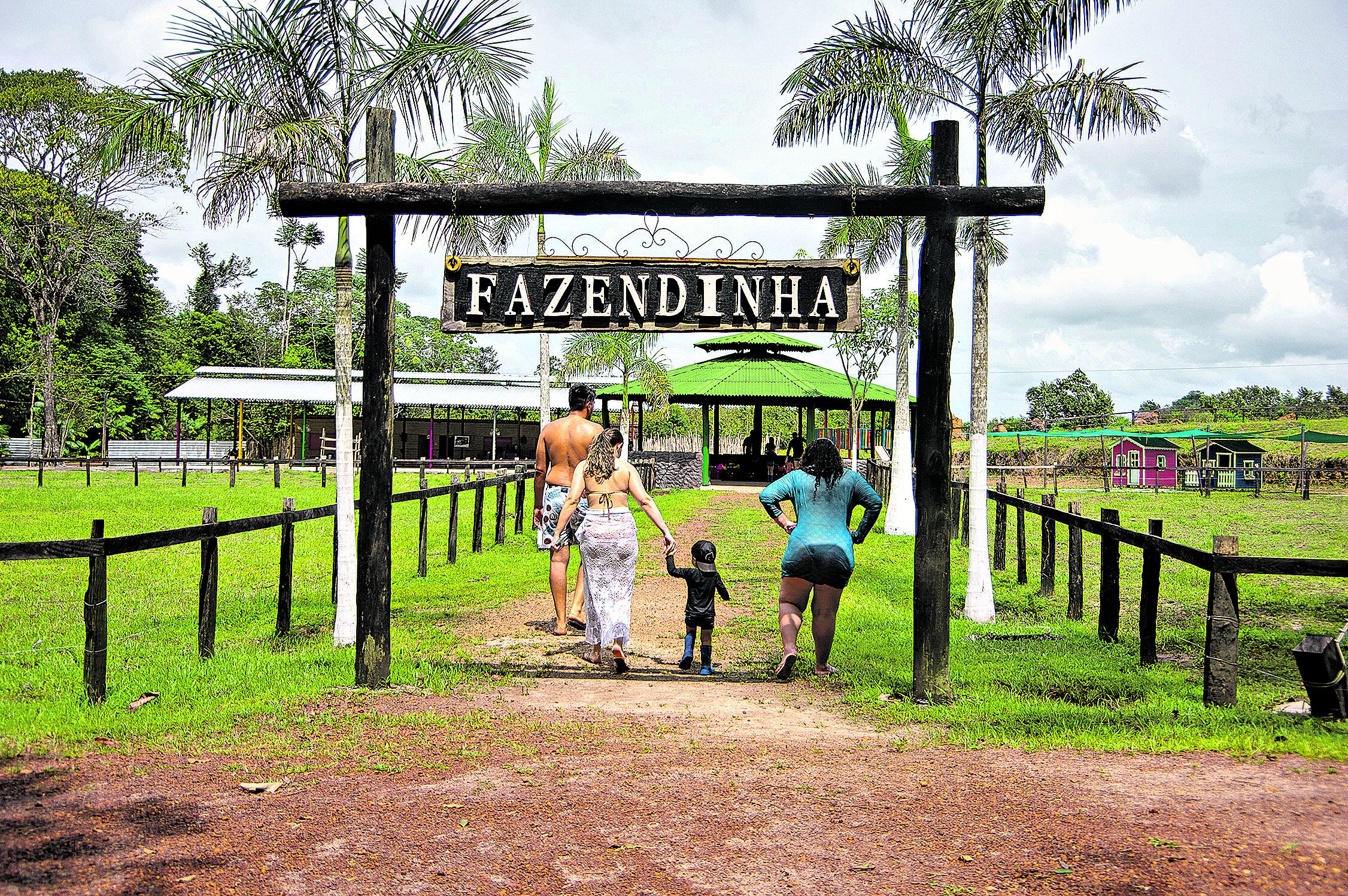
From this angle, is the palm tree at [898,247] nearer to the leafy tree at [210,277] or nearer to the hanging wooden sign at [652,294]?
the hanging wooden sign at [652,294]

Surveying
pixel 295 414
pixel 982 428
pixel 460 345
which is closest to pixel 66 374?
pixel 295 414

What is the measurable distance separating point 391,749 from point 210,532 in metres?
2.38

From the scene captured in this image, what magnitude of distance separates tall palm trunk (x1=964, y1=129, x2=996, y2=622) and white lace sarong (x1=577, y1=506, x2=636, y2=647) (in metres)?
3.81

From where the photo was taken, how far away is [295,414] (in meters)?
43.8

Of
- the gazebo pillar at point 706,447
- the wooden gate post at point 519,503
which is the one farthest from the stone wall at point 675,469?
the wooden gate post at point 519,503

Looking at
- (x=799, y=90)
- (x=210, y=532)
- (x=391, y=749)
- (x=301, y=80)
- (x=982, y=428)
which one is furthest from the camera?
(x=799, y=90)

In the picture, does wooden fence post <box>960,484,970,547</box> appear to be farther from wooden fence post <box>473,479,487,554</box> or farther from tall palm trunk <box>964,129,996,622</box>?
wooden fence post <box>473,479,487,554</box>

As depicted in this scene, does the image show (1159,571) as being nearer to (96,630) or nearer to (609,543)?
(609,543)

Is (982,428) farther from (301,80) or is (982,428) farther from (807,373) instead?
(807,373)

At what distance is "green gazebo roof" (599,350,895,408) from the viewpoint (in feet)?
94.3

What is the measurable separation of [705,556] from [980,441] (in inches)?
167

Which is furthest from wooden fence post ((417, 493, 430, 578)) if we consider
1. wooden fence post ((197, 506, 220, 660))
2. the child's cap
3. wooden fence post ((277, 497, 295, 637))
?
the child's cap

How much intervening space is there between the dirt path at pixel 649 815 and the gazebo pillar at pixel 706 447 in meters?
23.0

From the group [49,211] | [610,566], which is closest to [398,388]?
Result: [49,211]
